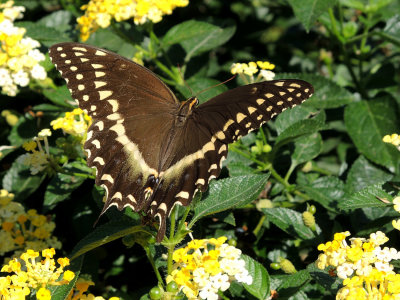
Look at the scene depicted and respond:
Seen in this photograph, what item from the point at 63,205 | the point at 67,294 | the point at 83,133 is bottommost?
the point at 63,205

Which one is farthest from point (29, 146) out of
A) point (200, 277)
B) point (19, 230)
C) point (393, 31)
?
point (393, 31)

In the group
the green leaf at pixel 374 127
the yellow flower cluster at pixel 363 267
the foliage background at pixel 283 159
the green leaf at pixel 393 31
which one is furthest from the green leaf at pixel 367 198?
the green leaf at pixel 393 31

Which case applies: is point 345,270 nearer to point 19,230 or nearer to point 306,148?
point 306,148

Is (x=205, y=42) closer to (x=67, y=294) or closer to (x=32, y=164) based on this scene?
(x=32, y=164)

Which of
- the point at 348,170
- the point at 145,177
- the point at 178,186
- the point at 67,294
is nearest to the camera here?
the point at 67,294

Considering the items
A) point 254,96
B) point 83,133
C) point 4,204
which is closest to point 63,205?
point 4,204

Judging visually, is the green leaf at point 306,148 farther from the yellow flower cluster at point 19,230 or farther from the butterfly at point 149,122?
the yellow flower cluster at point 19,230

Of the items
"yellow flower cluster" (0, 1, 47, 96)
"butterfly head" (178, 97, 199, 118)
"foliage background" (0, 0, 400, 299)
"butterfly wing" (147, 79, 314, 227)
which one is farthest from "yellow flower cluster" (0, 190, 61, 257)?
"butterfly head" (178, 97, 199, 118)
